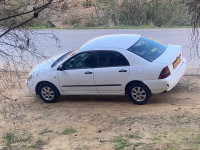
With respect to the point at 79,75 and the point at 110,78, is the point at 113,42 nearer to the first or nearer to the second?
the point at 110,78

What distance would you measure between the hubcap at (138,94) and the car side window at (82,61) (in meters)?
1.16

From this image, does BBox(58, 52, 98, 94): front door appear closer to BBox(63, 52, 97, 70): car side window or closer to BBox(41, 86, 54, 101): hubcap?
BBox(63, 52, 97, 70): car side window

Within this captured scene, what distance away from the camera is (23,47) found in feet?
17.8

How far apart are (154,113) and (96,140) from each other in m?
1.68

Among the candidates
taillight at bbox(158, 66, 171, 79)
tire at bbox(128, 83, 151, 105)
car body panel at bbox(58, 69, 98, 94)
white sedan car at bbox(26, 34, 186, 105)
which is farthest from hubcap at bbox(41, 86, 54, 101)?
taillight at bbox(158, 66, 171, 79)

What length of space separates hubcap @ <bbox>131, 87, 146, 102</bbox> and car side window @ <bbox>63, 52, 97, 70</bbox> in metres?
1.16

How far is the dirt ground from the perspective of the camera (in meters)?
6.39

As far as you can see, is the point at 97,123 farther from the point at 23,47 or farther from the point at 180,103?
the point at 23,47

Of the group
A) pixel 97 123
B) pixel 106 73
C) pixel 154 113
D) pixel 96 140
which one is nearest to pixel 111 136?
pixel 96 140

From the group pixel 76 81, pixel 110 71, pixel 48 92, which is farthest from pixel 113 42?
pixel 48 92

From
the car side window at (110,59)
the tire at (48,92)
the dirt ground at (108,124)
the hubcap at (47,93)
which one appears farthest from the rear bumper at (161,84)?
the hubcap at (47,93)

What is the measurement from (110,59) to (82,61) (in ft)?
2.48

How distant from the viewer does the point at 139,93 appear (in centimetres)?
846

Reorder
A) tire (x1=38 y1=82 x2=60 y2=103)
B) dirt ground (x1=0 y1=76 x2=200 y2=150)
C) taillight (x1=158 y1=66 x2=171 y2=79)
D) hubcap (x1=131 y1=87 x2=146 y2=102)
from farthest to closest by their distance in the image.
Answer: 1. tire (x1=38 y1=82 x2=60 y2=103)
2. hubcap (x1=131 y1=87 x2=146 y2=102)
3. taillight (x1=158 y1=66 x2=171 y2=79)
4. dirt ground (x1=0 y1=76 x2=200 y2=150)
